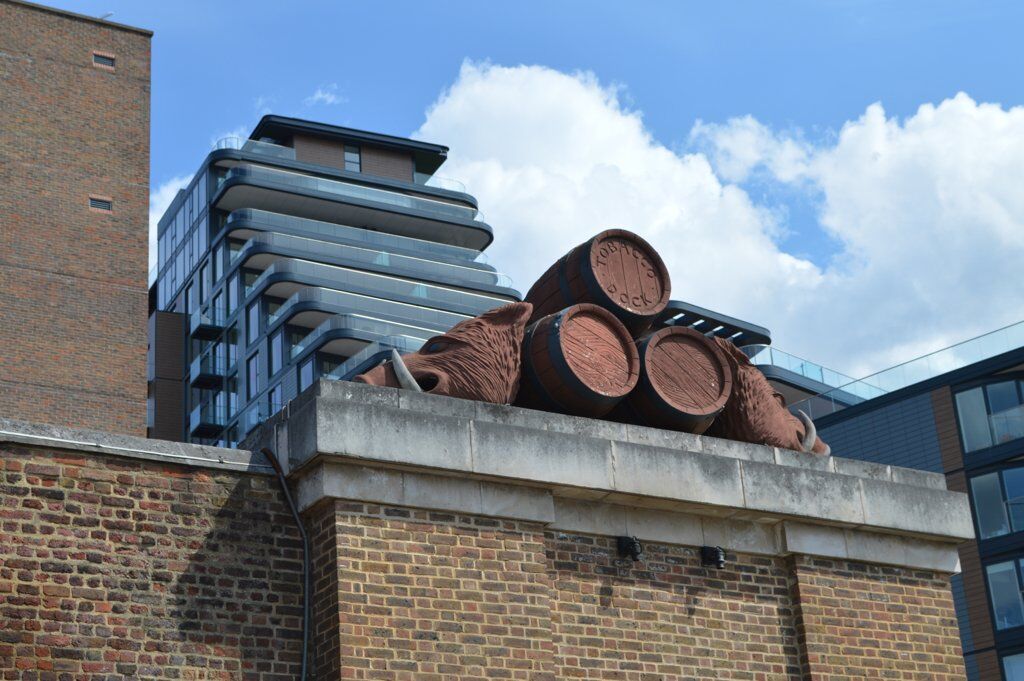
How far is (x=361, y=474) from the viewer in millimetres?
11531

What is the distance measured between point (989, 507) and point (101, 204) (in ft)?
86.4

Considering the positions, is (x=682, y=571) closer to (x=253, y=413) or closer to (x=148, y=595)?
(x=148, y=595)

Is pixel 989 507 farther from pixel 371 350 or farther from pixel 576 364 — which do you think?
pixel 576 364

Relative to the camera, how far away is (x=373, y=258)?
73.6 meters

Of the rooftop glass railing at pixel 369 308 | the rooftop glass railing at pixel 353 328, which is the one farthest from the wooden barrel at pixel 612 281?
the rooftop glass railing at pixel 369 308

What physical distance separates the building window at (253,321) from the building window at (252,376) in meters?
0.87

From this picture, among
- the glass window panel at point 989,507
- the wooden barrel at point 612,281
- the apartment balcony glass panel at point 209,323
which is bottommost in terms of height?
the wooden barrel at point 612,281

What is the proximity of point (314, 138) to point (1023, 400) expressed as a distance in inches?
1799

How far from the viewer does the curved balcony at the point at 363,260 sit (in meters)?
71.3

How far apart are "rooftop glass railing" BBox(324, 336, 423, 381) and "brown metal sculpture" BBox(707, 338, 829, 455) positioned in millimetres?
45816

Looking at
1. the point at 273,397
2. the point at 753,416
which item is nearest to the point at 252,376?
the point at 273,397

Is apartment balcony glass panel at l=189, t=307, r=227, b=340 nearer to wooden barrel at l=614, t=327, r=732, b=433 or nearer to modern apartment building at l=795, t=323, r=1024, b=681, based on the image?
modern apartment building at l=795, t=323, r=1024, b=681

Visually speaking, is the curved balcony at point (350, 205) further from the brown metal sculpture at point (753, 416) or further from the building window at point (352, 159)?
the brown metal sculpture at point (753, 416)

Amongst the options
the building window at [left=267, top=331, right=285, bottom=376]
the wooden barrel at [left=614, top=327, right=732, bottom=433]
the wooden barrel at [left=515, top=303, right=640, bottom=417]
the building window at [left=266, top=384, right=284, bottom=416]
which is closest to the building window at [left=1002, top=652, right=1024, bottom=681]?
the wooden barrel at [left=614, top=327, right=732, bottom=433]
